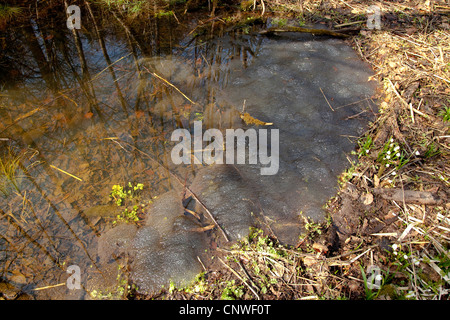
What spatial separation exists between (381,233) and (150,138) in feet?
9.37

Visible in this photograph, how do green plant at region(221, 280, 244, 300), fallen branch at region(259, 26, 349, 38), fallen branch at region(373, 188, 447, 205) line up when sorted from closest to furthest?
green plant at region(221, 280, 244, 300)
fallen branch at region(373, 188, 447, 205)
fallen branch at region(259, 26, 349, 38)

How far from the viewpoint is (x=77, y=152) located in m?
3.22

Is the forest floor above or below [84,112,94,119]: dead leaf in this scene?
below

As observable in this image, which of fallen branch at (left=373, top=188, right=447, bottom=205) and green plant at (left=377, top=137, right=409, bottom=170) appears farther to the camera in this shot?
green plant at (left=377, top=137, right=409, bottom=170)

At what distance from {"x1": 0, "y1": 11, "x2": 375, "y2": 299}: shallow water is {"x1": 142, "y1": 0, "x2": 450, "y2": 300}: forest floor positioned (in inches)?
7.5

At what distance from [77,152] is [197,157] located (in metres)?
1.56

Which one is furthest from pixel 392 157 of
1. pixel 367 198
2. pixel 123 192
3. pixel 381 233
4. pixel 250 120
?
pixel 123 192

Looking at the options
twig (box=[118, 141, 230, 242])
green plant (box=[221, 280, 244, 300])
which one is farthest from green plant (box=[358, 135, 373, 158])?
green plant (box=[221, 280, 244, 300])

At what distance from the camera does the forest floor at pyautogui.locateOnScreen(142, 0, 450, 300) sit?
208 cm

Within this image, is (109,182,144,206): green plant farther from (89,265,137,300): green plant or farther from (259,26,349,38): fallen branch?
(259,26,349,38): fallen branch

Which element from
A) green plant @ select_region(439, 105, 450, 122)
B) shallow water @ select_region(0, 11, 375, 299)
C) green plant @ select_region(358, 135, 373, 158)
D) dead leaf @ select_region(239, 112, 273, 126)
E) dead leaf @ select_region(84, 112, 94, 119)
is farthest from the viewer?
dead leaf @ select_region(84, 112, 94, 119)

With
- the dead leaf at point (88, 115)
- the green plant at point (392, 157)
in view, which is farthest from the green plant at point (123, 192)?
the green plant at point (392, 157)

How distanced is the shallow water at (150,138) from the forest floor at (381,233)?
0.19 meters
